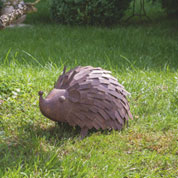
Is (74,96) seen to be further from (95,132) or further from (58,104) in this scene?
(95,132)

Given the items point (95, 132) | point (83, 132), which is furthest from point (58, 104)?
point (95, 132)

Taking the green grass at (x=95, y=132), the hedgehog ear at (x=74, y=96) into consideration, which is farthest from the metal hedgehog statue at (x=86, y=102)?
the green grass at (x=95, y=132)

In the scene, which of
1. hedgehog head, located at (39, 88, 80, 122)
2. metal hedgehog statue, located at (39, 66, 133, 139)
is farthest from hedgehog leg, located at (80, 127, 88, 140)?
hedgehog head, located at (39, 88, 80, 122)

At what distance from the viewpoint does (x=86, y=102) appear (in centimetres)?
275

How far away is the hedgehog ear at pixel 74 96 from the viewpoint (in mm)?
2730

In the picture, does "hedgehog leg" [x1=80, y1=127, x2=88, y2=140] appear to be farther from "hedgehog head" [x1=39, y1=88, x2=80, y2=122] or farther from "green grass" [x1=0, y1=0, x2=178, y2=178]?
"hedgehog head" [x1=39, y1=88, x2=80, y2=122]

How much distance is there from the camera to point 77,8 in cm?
725

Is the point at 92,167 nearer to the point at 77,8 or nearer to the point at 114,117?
the point at 114,117

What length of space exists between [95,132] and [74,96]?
1.52ft

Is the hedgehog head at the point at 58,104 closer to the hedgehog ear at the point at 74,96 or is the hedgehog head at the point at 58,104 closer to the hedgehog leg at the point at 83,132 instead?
the hedgehog ear at the point at 74,96

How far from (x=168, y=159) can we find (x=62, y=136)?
3.32 feet

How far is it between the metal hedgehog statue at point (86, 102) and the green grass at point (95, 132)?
174mm

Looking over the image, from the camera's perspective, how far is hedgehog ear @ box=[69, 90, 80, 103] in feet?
8.96

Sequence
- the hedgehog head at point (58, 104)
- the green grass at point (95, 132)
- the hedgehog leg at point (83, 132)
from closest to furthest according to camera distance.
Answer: the green grass at point (95, 132), the hedgehog head at point (58, 104), the hedgehog leg at point (83, 132)
